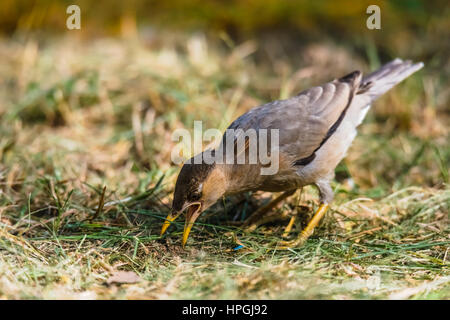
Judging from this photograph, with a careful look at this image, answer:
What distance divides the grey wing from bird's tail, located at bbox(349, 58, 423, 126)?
212 mm

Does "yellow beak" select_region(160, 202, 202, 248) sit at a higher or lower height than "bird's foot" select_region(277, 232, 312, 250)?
higher

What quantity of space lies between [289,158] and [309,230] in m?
0.56

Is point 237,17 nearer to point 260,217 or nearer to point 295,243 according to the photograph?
point 260,217

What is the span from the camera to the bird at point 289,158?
148 inches

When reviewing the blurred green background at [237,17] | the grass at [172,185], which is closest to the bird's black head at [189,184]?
the grass at [172,185]

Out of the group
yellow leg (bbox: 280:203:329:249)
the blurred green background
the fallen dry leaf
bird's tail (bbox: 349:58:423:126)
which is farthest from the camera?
the blurred green background

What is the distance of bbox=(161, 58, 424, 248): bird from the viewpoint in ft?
12.4

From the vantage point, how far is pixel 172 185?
181 inches

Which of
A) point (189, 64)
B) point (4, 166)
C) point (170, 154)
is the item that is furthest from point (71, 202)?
point (189, 64)

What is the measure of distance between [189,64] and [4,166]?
2.77 meters

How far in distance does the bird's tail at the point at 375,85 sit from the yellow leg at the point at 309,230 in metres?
1.01

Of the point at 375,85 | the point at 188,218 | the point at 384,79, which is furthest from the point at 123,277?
the point at 384,79

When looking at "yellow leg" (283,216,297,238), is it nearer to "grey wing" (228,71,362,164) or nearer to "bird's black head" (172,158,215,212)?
"grey wing" (228,71,362,164)

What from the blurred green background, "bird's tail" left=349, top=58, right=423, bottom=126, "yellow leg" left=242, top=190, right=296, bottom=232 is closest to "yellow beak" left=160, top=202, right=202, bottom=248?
"yellow leg" left=242, top=190, right=296, bottom=232
